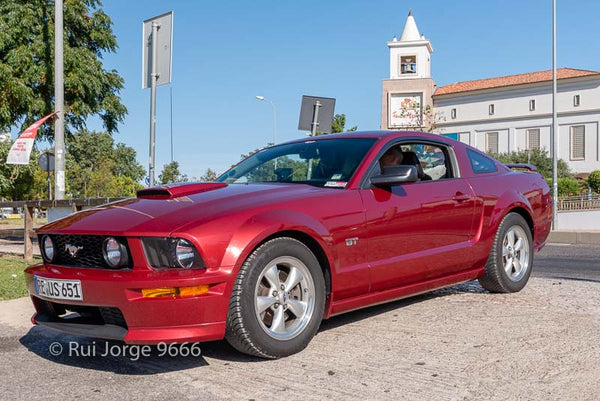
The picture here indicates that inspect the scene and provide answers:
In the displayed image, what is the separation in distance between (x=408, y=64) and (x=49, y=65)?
73203mm

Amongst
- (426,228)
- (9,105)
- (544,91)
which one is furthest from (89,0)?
(544,91)

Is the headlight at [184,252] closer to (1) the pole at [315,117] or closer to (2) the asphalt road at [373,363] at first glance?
(2) the asphalt road at [373,363]

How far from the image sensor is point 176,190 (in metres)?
4.07

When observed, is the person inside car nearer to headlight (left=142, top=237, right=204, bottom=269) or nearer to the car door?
the car door

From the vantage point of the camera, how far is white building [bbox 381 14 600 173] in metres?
79.6

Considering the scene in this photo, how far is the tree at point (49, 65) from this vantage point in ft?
54.2

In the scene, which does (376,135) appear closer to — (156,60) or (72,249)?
(72,249)

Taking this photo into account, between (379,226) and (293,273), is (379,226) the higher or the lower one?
the higher one

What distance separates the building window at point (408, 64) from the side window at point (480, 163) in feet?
269

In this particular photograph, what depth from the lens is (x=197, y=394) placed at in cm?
307

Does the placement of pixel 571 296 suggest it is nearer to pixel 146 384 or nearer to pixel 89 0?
pixel 146 384

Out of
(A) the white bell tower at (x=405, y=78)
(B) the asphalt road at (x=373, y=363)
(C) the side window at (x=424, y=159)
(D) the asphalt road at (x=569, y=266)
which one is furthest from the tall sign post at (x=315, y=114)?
(A) the white bell tower at (x=405, y=78)

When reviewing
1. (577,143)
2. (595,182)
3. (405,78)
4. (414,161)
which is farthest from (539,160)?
(414,161)

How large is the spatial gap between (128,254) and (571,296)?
3.92 meters
